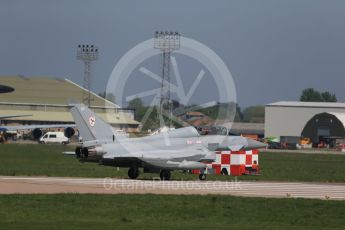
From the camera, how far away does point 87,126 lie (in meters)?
39.4

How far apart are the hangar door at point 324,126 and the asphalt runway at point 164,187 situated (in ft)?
336

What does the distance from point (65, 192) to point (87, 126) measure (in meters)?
9.54

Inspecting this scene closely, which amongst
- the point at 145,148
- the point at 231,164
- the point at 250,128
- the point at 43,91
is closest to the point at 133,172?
the point at 145,148

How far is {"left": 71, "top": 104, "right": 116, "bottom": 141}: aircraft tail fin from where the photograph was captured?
39125 mm

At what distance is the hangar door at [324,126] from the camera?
461 ft

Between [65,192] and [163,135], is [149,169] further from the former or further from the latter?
[65,192]

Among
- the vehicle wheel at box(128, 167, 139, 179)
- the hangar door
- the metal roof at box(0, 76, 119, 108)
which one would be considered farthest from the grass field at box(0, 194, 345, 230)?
the metal roof at box(0, 76, 119, 108)

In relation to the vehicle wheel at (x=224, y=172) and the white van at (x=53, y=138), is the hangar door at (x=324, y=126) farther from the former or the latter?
the vehicle wheel at (x=224, y=172)

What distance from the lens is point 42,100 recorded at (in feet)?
533

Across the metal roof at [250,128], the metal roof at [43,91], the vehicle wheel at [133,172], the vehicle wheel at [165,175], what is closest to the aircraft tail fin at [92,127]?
the vehicle wheel at [133,172]

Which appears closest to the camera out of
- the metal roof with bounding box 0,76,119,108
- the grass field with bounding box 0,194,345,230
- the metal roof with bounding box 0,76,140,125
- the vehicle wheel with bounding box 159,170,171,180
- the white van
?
the grass field with bounding box 0,194,345,230

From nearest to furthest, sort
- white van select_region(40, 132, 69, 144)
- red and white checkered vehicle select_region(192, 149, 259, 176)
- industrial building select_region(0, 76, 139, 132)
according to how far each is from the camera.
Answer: red and white checkered vehicle select_region(192, 149, 259, 176), white van select_region(40, 132, 69, 144), industrial building select_region(0, 76, 139, 132)

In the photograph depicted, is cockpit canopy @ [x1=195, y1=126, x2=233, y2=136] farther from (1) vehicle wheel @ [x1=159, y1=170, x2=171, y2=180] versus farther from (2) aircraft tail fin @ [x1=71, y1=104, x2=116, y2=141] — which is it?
(2) aircraft tail fin @ [x1=71, y1=104, x2=116, y2=141]

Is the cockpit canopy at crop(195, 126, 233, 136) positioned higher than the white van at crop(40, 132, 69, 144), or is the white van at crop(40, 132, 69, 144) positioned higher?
the white van at crop(40, 132, 69, 144)
